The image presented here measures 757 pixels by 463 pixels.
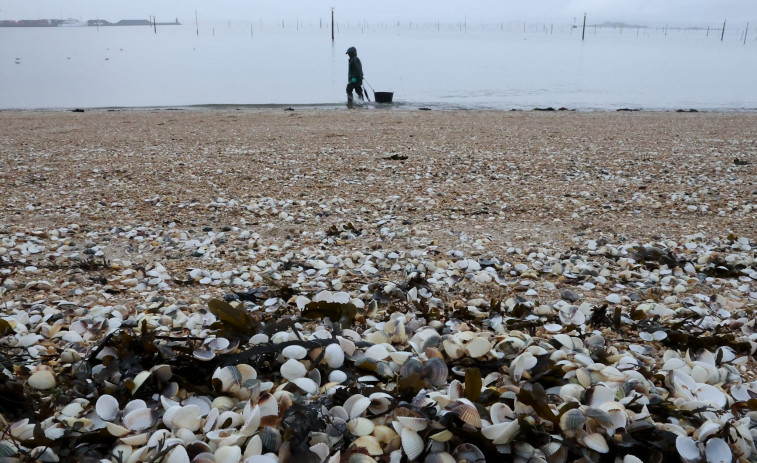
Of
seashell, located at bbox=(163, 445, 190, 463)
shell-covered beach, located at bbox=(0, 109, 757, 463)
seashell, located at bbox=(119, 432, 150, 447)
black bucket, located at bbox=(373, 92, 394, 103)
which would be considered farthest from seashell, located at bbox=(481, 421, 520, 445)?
black bucket, located at bbox=(373, 92, 394, 103)

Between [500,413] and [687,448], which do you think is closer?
[687,448]

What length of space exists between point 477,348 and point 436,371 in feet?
0.76

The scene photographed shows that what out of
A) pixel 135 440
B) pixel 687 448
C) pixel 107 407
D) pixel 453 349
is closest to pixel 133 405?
pixel 107 407

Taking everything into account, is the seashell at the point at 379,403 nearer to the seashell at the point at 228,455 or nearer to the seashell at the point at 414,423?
the seashell at the point at 414,423

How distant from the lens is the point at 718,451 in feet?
5.64

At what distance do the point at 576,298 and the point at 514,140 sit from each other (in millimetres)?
6151

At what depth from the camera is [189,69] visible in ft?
100

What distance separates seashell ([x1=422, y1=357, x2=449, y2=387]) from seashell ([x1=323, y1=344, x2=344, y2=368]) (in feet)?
1.04

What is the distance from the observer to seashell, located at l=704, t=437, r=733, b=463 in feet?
5.57

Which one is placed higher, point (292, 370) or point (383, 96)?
point (383, 96)

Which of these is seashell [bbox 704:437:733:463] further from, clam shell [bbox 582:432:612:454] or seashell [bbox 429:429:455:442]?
seashell [bbox 429:429:455:442]

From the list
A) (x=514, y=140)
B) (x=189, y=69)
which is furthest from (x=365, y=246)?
(x=189, y=69)

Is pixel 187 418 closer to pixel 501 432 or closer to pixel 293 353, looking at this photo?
pixel 293 353

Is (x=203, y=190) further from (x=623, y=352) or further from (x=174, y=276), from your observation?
(x=623, y=352)
